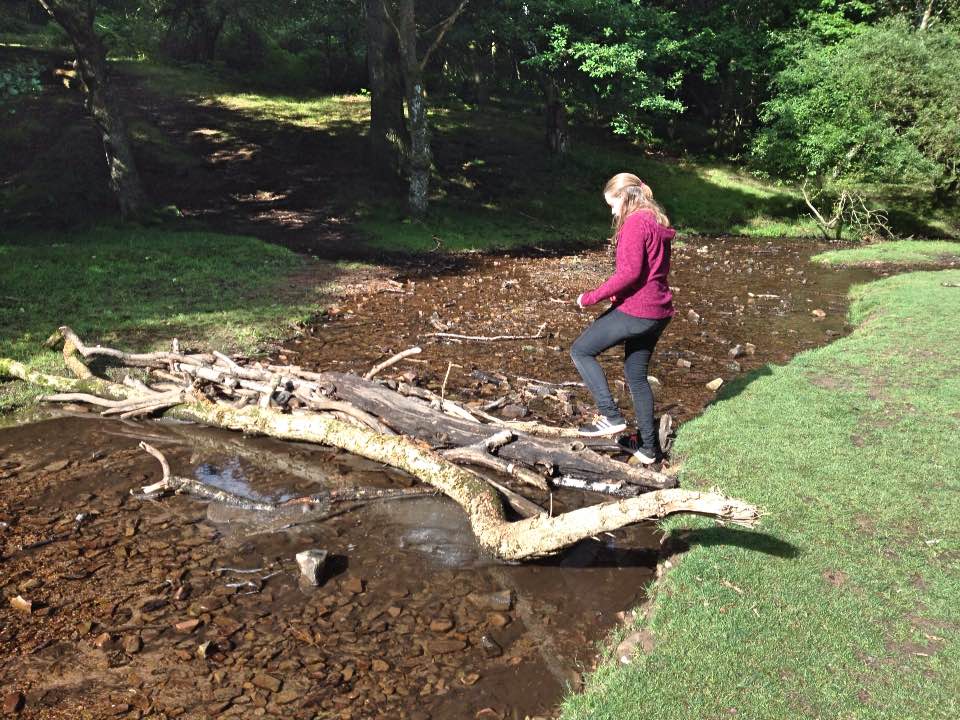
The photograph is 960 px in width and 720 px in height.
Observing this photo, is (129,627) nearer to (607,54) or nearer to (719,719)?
(719,719)

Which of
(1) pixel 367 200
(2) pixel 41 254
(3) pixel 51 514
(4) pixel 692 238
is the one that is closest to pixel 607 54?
(4) pixel 692 238

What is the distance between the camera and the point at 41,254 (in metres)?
16.6

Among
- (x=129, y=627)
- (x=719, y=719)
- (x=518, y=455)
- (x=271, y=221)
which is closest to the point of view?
(x=719, y=719)

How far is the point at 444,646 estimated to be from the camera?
17.4ft

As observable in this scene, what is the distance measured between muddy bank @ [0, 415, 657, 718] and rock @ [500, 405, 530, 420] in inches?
73.2

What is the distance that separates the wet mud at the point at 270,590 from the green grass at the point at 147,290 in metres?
3.16

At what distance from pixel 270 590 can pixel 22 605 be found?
192 centimetres

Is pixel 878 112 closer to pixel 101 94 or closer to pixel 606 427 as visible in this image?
pixel 606 427

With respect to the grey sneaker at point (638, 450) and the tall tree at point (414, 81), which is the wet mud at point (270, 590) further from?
the tall tree at point (414, 81)

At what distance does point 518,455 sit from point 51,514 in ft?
15.7

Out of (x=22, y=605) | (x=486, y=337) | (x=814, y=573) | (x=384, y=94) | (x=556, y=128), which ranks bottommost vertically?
(x=486, y=337)

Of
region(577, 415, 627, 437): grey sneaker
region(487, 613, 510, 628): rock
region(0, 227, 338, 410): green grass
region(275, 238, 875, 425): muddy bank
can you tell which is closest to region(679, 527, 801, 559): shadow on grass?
region(577, 415, 627, 437): grey sneaker

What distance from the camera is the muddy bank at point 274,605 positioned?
480cm

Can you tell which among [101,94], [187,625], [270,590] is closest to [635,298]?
[270,590]
